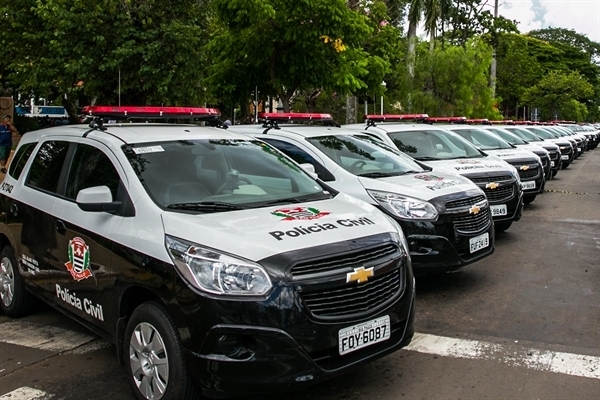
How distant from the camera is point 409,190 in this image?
6539 mm

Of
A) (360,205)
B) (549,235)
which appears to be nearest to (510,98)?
(549,235)

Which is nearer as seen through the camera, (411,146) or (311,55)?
(411,146)

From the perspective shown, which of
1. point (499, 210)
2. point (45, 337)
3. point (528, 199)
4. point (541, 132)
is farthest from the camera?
point (541, 132)

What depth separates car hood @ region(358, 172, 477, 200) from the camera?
6520 millimetres

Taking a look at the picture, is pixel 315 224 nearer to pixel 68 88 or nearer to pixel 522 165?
pixel 522 165

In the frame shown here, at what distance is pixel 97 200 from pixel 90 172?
82cm

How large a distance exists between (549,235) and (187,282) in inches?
297

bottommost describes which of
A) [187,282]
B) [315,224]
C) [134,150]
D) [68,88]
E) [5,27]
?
[187,282]

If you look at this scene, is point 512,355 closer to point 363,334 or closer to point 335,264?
point 363,334

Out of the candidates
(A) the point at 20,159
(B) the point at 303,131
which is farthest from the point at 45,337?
(B) the point at 303,131

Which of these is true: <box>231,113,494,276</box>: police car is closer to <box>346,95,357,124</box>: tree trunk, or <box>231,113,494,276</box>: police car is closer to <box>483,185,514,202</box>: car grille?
<box>483,185,514,202</box>: car grille

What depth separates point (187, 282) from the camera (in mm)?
3564

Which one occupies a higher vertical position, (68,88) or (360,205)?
(68,88)

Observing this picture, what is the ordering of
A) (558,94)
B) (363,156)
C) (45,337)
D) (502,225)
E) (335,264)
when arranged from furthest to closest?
(558,94)
(502,225)
(363,156)
(45,337)
(335,264)
